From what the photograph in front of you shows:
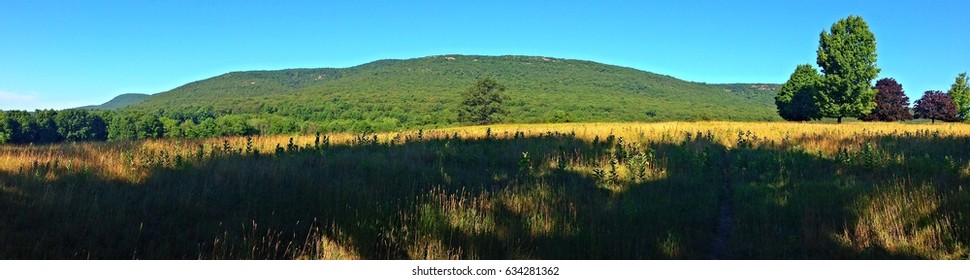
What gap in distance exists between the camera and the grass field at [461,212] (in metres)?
4.56

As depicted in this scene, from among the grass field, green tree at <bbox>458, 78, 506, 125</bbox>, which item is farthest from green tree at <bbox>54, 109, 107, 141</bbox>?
green tree at <bbox>458, 78, 506, 125</bbox>

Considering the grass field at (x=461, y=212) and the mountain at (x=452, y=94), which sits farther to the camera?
the mountain at (x=452, y=94)

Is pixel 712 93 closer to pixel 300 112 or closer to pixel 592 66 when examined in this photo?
pixel 592 66

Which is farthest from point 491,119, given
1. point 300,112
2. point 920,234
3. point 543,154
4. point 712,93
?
point 712,93

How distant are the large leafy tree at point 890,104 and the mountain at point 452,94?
1882 inches

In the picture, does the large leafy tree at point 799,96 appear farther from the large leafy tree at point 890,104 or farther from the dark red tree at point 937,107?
the dark red tree at point 937,107

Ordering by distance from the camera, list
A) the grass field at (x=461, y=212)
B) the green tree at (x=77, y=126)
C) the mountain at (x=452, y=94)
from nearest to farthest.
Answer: the grass field at (x=461, y=212)
the green tree at (x=77, y=126)
the mountain at (x=452, y=94)

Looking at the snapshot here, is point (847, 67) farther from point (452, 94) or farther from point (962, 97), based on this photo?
point (452, 94)

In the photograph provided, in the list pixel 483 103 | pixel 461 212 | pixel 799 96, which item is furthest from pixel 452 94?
pixel 461 212

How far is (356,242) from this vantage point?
4766 mm

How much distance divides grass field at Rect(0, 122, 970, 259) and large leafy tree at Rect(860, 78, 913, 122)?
54.4 m

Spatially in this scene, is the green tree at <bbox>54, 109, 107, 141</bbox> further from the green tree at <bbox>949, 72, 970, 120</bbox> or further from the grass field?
the green tree at <bbox>949, 72, 970, 120</bbox>

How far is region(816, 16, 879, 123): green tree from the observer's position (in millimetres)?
38781

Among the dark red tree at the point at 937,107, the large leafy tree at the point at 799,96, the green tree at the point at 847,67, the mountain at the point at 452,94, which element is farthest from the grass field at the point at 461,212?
the mountain at the point at 452,94
